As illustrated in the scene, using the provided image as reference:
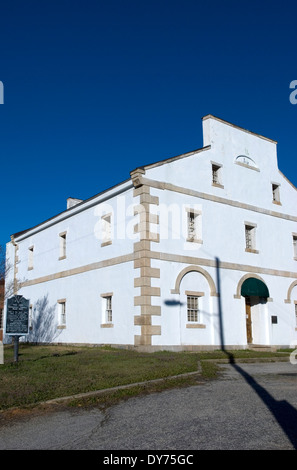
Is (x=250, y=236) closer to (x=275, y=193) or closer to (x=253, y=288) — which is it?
(x=253, y=288)

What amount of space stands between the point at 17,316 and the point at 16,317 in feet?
0.14

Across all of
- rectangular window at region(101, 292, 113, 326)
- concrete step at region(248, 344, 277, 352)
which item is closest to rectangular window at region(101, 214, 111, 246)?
rectangular window at region(101, 292, 113, 326)

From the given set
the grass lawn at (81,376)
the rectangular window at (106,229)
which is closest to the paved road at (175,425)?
the grass lawn at (81,376)

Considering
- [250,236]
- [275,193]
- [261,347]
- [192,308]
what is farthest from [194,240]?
[275,193]

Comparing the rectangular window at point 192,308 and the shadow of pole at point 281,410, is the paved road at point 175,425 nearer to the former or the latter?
the shadow of pole at point 281,410

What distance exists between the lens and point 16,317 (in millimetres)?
14305

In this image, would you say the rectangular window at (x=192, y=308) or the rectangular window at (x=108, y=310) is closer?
the rectangular window at (x=192, y=308)

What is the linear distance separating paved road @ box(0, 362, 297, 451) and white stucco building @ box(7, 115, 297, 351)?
10.2 metres

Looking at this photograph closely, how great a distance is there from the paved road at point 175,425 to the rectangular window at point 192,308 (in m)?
11.3

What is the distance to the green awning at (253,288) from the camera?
2341cm

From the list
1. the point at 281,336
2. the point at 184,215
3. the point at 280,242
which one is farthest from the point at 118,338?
the point at 280,242

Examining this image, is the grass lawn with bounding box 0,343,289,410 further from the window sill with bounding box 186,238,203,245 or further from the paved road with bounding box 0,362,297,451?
the window sill with bounding box 186,238,203,245

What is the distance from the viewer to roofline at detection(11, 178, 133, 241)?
21.9 metres
